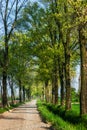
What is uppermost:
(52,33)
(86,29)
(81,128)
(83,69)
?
(52,33)

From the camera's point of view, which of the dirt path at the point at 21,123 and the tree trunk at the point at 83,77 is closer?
the dirt path at the point at 21,123

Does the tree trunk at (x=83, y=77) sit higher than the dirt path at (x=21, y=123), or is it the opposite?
the tree trunk at (x=83, y=77)

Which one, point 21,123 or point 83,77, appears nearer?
point 83,77

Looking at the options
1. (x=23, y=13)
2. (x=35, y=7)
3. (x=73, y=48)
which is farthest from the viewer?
(x=23, y=13)

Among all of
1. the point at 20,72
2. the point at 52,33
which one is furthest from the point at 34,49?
the point at 20,72

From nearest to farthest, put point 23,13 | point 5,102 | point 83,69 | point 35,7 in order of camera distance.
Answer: point 83,69, point 35,7, point 23,13, point 5,102

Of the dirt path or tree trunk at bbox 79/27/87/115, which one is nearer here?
the dirt path

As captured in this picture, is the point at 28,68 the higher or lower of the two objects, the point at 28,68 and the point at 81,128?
the higher

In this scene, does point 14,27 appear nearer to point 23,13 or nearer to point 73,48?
point 23,13

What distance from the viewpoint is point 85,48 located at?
25859 mm

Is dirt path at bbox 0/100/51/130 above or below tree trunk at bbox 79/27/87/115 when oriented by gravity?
below

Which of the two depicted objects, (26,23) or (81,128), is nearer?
(81,128)

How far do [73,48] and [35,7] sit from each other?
7.15 metres

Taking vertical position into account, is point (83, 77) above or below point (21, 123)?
above
